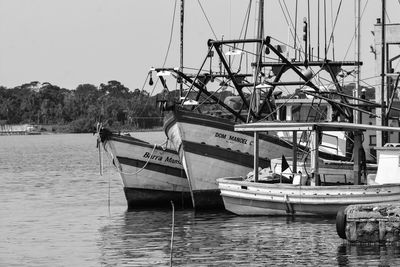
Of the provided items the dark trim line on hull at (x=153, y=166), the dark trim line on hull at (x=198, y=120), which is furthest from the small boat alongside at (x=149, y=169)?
the dark trim line on hull at (x=198, y=120)

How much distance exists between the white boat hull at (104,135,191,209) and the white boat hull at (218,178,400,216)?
4.99m

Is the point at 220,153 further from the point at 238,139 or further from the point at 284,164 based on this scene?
the point at 284,164

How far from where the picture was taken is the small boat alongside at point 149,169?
38.5 m

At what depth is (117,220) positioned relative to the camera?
116ft

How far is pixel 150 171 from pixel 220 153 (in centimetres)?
359

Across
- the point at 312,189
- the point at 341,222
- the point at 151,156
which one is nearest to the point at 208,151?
the point at 151,156

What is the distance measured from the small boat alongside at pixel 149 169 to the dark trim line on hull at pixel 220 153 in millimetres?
2926

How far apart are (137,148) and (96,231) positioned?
6640 mm

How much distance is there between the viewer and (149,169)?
1523 inches

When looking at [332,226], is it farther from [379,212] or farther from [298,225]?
[379,212]

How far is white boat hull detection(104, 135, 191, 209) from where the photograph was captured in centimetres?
3853

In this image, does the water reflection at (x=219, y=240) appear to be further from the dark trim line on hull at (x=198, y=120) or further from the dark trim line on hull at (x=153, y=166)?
the dark trim line on hull at (x=153, y=166)

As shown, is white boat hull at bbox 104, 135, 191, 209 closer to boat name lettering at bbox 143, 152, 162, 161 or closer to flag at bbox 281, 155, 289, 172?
boat name lettering at bbox 143, 152, 162, 161

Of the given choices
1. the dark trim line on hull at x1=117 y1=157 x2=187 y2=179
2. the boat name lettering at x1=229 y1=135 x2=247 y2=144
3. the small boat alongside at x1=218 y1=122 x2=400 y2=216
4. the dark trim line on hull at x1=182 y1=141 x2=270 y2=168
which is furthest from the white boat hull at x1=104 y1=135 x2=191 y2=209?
the small boat alongside at x1=218 y1=122 x2=400 y2=216
